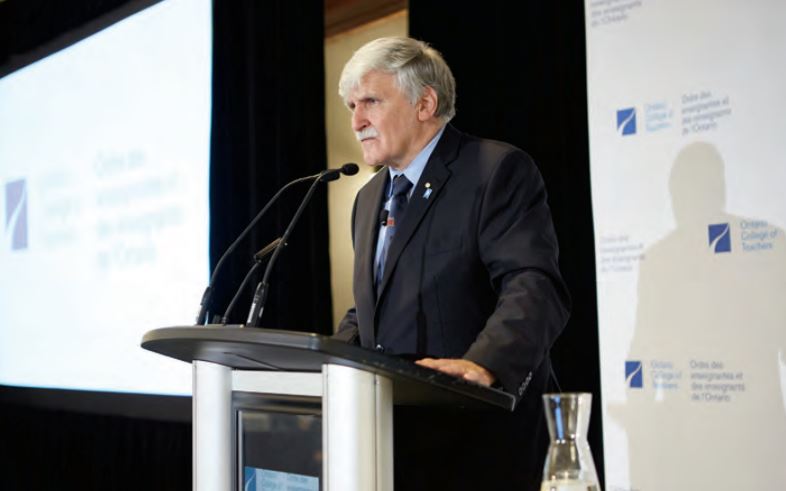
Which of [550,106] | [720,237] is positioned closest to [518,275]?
[720,237]

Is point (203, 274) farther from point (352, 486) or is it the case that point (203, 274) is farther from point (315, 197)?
point (352, 486)

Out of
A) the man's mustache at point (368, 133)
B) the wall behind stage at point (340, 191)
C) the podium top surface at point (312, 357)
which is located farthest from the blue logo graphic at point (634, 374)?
the wall behind stage at point (340, 191)

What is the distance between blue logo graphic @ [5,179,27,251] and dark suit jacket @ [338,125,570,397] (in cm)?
397

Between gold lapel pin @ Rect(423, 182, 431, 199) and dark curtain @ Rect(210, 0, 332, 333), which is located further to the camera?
dark curtain @ Rect(210, 0, 332, 333)

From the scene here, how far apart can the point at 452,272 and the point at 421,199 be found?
203mm

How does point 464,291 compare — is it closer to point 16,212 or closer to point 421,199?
point 421,199

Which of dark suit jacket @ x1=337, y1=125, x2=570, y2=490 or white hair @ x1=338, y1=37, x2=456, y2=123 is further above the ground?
white hair @ x1=338, y1=37, x2=456, y2=123

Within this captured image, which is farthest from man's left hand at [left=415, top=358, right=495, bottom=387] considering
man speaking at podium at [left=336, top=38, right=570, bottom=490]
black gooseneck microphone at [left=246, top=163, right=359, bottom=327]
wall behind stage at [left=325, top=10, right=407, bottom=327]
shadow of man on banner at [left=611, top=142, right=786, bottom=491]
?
wall behind stage at [left=325, top=10, right=407, bottom=327]

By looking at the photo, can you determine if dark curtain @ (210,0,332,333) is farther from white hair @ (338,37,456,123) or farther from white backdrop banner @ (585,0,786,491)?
white hair @ (338,37,456,123)

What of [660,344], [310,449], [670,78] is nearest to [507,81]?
[670,78]

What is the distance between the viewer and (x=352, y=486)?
1360mm

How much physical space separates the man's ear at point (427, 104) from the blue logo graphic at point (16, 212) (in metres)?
3.94

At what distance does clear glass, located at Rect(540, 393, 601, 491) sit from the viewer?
1021mm

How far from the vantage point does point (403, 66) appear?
2.26 m
